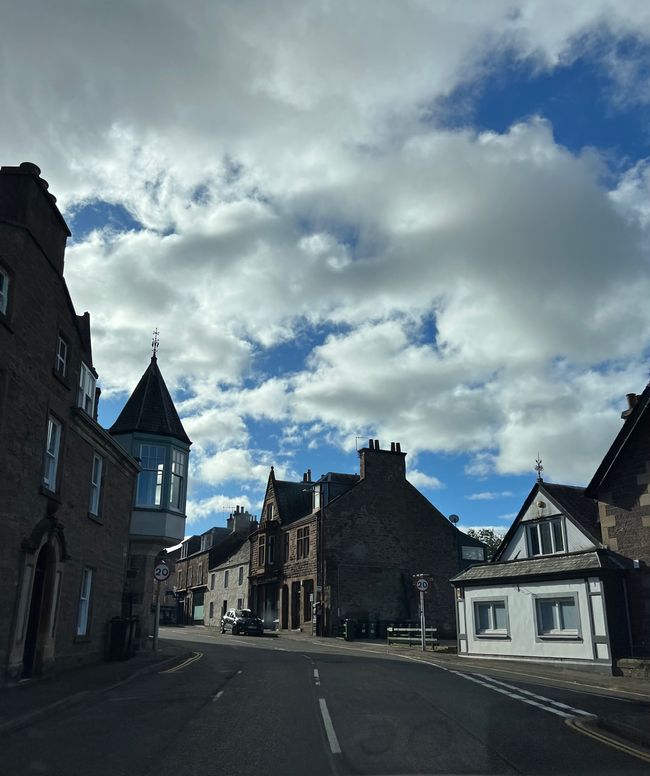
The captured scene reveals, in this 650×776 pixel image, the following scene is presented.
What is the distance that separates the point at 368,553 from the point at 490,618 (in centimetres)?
2220

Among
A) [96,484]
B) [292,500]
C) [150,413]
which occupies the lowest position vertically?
[96,484]

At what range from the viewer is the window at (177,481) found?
2853 centimetres

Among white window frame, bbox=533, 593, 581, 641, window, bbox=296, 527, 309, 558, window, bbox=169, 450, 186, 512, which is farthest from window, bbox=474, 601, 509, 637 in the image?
window, bbox=296, 527, 309, 558

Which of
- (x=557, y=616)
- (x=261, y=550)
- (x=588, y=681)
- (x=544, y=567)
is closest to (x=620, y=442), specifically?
(x=544, y=567)

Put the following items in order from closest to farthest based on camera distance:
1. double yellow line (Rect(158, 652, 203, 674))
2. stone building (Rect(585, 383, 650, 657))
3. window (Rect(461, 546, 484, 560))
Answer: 1. double yellow line (Rect(158, 652, 203, 674))
2. stone building (Rect(585, 383, 650, 657))
3. window (Rect(461, 546, 484, 560))

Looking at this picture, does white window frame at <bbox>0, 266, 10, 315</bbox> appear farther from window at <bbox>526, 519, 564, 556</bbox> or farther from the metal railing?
the metal railing

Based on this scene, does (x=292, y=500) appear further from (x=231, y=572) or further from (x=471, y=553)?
(x=471, y=553)

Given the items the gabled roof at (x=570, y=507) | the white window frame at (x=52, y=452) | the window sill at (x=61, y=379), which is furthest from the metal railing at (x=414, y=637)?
the window sill at (x=61, y=379)

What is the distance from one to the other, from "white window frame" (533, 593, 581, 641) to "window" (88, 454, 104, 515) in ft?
52.9

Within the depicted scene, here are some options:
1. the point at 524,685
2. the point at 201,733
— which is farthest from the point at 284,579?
the point at 201,733

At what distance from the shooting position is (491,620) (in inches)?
1115

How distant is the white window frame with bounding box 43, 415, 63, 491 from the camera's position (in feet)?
57.2

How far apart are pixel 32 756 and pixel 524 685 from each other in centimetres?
1289

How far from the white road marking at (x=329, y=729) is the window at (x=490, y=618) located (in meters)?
16.2
